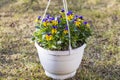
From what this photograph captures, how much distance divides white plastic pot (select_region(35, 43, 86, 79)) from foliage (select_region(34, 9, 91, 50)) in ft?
0.17

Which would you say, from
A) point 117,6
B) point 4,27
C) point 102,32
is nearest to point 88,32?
point 102,32

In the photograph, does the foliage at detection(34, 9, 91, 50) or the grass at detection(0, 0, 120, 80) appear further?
the grass at detection(0, 0, 120, 80)

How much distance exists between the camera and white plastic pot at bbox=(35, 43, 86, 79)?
2723mm

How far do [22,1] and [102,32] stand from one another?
5.47 ft

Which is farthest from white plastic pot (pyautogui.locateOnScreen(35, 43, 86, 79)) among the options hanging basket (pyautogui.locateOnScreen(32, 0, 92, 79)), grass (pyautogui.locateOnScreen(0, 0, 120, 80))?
grass (pyautogui.locateOnScreen(0, 0, 120, 80))

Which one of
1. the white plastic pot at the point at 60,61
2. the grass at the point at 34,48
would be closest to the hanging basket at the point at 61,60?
the white plastic pot at the point at 60,61

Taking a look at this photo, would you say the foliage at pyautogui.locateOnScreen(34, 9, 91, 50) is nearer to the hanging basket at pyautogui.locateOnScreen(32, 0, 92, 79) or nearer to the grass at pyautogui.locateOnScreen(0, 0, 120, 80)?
the hanging basket at pyautogui.locateOnScreen(32, 0, 92, 79)

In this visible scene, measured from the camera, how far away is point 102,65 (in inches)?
127

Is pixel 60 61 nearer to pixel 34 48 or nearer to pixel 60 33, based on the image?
pixel 60 33

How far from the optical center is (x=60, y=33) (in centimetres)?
272

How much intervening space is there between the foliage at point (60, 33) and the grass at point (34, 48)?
0.45 metres

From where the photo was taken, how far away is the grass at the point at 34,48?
312 cm

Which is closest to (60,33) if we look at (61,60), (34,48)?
(61,60)

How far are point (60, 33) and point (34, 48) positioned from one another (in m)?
0.94
